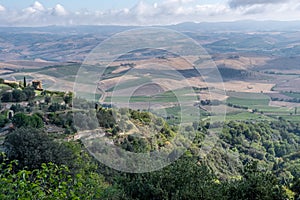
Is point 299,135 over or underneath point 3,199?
underneath

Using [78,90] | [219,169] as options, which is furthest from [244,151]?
[78,90]

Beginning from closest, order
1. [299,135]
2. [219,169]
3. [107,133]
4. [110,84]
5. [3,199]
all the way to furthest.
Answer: [3,199], [107,133], [219,169], [110,84], [299,135]

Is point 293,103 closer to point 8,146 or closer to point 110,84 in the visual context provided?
point 110,84

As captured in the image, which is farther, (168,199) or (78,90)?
(78,90)

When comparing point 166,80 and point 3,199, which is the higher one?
point 3,199

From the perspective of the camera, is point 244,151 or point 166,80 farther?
point 244,151

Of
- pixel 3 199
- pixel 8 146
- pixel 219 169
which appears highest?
pixel 3 199

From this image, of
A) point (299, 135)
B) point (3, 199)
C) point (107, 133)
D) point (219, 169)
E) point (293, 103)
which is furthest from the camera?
point (293, 103)

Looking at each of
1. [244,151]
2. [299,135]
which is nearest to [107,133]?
[244,151]

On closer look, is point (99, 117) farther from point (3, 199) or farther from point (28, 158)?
point (3, 199)
